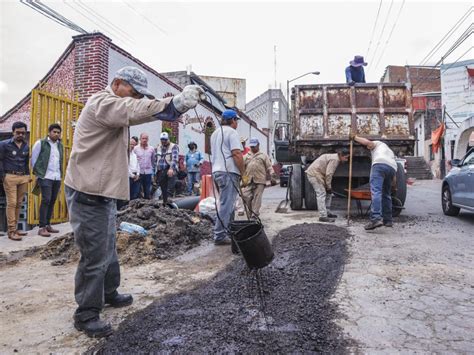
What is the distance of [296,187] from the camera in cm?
877

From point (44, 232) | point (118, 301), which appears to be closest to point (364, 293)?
point (118, 301)

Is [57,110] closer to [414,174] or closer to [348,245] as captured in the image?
[348,245]

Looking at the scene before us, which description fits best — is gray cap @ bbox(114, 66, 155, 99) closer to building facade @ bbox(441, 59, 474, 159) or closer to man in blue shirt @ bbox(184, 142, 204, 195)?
man in blue shirt @ bbox(184, 142, 204, 195)

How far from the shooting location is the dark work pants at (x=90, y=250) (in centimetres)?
263

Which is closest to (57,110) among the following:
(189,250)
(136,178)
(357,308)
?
(136,178)

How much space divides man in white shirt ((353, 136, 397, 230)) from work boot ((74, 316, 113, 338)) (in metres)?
4.57

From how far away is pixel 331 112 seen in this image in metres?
7.77

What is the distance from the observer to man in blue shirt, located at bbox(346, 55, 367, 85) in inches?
331

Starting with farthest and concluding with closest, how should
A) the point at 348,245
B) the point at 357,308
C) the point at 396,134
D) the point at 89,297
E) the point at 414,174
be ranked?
the point at 414,174, the point at 396,134, the point at 348,245, the point at 357,308, the point at 89,297

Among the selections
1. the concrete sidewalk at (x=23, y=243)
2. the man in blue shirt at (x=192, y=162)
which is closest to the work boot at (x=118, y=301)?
the concrete sidewalk at (x=23, y=243)

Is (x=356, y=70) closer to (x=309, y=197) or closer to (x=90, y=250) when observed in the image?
(x=309, y=197)

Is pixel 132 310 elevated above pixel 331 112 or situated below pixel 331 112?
below

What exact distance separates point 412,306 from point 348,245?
2107 mm

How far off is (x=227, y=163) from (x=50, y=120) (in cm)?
382
